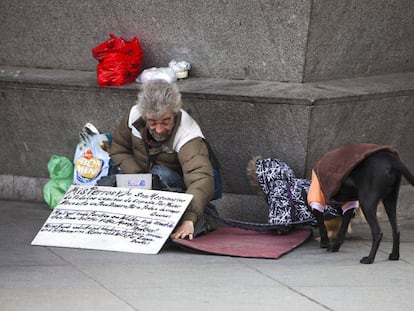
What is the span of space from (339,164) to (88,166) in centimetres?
224

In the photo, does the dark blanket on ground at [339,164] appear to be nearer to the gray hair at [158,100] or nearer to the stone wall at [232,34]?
the gray hair at [158,100]

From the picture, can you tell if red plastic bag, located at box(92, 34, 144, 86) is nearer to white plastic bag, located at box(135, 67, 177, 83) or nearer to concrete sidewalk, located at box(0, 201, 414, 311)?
white plastic bag, located at box(135, 67, 177, 83)

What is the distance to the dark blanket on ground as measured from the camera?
6289 millimetres

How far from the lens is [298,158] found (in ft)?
24.5

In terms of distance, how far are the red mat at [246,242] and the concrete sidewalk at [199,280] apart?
0.07 m

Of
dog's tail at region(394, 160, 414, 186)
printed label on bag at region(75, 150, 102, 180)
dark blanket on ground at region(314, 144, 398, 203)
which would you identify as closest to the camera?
dog's tail at region(394, 160, 414, 186)

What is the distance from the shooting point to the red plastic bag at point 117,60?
25.9 feet

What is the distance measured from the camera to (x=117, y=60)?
7918mm

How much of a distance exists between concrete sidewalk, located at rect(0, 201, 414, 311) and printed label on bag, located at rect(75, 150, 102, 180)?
84cm

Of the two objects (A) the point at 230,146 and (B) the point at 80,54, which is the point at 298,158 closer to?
(A) the point at 230,146

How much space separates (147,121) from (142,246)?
912 millimetres

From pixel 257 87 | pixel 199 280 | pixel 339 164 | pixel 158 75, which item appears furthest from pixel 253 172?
pixel 199 280

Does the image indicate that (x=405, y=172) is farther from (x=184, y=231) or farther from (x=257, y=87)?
(x=257, y=87)

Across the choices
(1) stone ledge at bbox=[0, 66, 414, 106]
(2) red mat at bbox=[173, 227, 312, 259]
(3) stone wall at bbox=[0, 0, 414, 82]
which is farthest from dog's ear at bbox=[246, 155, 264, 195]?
(3) stone wall at bbox=[0, 0, 414, 82]
